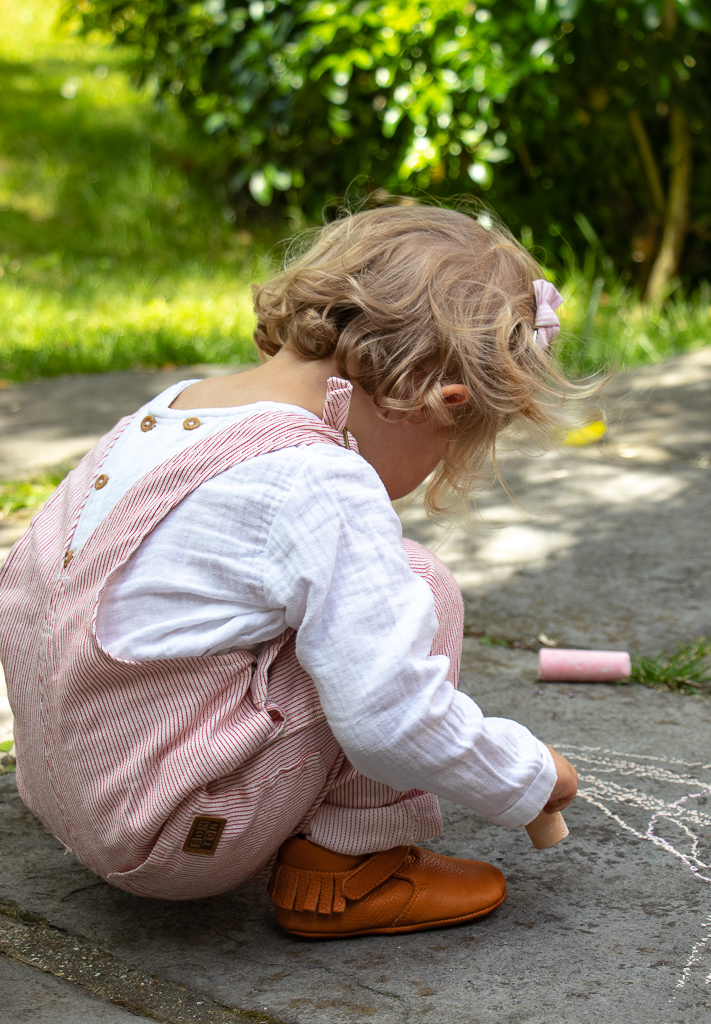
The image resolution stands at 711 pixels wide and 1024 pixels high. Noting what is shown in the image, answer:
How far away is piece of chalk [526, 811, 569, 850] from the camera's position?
152cm

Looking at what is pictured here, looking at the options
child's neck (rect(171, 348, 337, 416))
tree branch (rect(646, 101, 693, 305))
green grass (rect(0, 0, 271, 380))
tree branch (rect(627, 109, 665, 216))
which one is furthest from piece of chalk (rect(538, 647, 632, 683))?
tree branch (rect(627, 109, 665, 216))

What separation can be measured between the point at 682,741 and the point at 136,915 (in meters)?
0.98

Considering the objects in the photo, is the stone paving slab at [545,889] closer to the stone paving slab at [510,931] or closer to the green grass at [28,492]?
the stone paving slab at [510,931]

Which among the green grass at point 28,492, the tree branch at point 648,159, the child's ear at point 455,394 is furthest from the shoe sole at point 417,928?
the tree branch at point 648,159

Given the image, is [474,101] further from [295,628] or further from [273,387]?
[295,628]

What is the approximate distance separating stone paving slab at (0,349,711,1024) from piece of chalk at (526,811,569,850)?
0.25 ft

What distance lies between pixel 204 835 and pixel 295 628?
275mm

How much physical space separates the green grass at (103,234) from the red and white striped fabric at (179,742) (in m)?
2.97

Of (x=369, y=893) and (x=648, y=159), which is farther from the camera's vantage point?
(x=648, y=159)

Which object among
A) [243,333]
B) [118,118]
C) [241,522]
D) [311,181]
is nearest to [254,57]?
[311,181]

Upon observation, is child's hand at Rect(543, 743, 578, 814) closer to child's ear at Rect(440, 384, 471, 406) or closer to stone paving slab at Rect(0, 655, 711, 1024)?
stone paving slab at Rect(0, 655, 711, 1024)

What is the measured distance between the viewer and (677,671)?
2.14 m

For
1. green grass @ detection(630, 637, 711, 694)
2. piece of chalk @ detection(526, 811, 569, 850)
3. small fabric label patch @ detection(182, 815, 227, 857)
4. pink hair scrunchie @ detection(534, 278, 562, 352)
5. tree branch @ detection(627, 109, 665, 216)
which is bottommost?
green grass @ detection(630, 637, 711, 694)

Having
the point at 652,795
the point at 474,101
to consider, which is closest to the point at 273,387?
the point at 652,795
